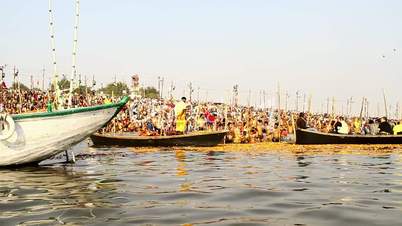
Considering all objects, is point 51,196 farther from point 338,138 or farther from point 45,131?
point 338,138

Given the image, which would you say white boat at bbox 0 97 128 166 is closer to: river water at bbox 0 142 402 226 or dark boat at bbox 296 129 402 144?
river water at bbox 0 142 402 226

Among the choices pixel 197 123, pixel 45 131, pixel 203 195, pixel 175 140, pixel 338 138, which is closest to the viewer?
pixel 203 195

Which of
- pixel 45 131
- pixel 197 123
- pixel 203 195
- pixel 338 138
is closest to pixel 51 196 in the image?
pixel 203 195

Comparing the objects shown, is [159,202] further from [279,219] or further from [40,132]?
[40,132]

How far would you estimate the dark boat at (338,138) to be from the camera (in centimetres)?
2170

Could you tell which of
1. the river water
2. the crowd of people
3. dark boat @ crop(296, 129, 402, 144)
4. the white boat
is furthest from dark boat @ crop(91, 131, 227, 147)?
the river water

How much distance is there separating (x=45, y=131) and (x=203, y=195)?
19.8 ft

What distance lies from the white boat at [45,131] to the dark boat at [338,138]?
39.6ft

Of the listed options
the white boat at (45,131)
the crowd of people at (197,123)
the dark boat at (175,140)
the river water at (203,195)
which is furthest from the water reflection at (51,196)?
the dark boat at (175,140)

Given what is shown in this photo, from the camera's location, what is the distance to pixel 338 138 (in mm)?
22031

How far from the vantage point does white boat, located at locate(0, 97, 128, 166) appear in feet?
37.2

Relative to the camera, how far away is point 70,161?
13602 millimetres

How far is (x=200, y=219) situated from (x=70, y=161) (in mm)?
9109

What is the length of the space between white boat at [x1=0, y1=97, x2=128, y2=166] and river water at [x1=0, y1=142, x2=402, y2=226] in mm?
520
